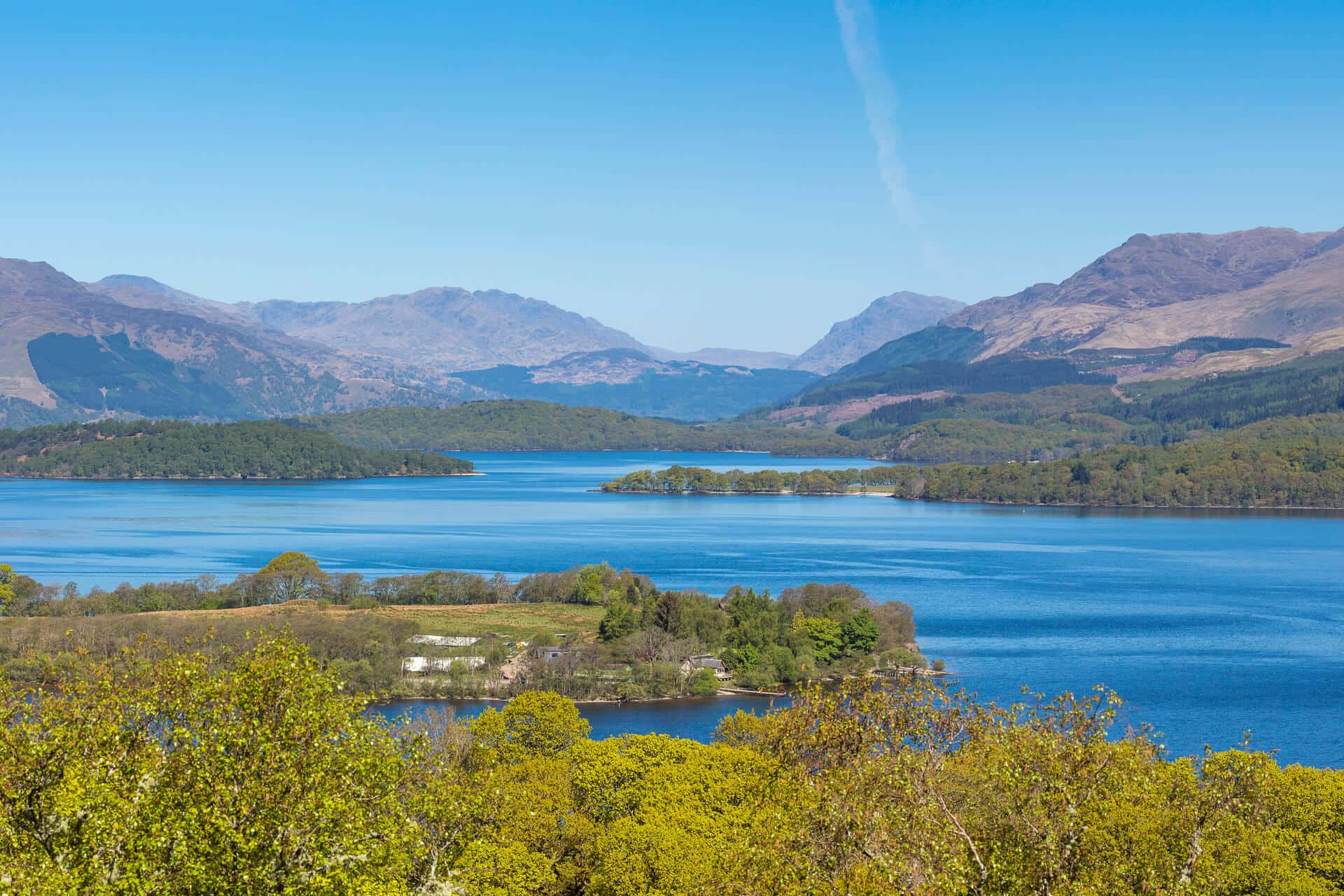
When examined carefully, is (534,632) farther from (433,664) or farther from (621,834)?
(621,834)

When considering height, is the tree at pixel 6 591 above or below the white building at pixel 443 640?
above

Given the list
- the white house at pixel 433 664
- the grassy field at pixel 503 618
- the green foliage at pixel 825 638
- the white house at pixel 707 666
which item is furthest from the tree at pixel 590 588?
the white house at pixel 433 664

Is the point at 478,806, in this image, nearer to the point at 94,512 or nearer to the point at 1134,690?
the point at 1134,690

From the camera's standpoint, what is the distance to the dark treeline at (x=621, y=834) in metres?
12.8

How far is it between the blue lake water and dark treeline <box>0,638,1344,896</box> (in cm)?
2310

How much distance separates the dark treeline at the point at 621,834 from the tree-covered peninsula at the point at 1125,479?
142m

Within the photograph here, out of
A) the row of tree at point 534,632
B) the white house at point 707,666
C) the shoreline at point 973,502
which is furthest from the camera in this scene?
the shoreline at point 973,502

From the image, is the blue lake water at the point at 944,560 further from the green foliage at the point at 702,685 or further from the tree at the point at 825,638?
the tree at the point at 825,638

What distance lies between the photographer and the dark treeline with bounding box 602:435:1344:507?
5955 inches

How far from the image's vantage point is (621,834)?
73.0 feet

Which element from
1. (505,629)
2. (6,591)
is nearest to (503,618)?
(505,629)

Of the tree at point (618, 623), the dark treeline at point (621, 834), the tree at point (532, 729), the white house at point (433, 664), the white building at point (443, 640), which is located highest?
the dark treeline at point (621, 834)

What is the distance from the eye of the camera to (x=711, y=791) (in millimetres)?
24609

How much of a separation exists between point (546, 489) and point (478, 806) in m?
157
